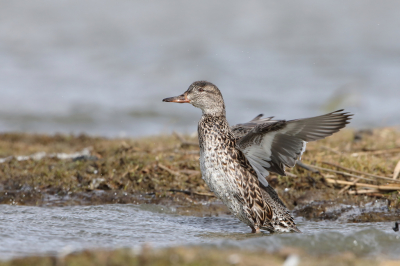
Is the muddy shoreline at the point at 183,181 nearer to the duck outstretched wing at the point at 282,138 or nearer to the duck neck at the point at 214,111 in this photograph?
the duck outstretched wing at the point at 282,138

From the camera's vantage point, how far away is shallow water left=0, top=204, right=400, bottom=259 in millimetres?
3414

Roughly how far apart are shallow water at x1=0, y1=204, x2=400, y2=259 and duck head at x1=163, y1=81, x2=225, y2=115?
3.77ft

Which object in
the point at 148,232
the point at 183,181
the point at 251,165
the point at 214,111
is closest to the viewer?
the point at 148,232

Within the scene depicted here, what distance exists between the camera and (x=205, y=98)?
17.0 feet

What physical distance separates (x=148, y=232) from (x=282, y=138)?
58.0 inches

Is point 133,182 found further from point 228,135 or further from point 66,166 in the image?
point 228,135

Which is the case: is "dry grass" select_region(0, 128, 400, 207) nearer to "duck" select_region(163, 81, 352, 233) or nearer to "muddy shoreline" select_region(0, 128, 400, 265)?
"muddy shoreline" select_region(0, 128, 400, 265)

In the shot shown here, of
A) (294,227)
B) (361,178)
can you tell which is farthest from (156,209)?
(361,178)

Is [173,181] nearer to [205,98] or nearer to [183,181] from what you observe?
[183,181]

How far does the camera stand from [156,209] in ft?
17.5

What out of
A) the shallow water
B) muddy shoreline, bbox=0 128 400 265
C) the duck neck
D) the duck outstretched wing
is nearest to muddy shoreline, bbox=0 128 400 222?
muddy shoreline, bbox=0 128 400 265

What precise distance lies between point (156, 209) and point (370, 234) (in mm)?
2442

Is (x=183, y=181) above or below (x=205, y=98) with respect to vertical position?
below

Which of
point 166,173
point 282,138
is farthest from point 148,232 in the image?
point 166,173
